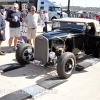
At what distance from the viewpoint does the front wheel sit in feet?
14.7

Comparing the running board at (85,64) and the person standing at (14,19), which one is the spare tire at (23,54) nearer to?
the running board at (85,64)

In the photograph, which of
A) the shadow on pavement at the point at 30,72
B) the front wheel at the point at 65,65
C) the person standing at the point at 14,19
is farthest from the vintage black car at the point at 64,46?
the person standing at the point at 14,19

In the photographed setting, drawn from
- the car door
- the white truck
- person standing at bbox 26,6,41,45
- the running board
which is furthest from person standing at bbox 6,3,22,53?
the white truck

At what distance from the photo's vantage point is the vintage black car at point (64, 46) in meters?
4.79

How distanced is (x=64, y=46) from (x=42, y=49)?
704 millimetres

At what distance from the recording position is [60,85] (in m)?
4.34

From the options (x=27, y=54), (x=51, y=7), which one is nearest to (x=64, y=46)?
(x=27, y=54)

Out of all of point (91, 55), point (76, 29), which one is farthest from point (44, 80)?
point (91, 55)

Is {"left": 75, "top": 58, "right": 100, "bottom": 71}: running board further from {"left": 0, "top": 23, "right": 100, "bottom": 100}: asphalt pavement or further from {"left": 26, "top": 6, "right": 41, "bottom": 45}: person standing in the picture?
{"left": 26, "top": 6, "right": 41, "bottom": 45}: person standing

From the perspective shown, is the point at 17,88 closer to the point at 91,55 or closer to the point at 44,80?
the point at 44,80

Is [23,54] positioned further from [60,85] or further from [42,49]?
[60,85]

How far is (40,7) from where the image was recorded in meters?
24.5

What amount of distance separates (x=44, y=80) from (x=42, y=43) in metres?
1.02

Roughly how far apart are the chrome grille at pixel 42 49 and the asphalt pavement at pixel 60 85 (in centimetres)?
39
